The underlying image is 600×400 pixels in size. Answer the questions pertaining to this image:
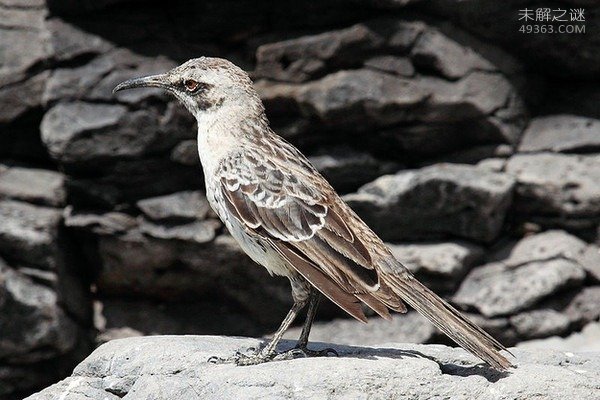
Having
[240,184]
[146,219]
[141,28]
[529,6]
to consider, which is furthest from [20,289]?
[529,6]

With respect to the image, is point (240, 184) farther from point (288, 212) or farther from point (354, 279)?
point (354, 279)

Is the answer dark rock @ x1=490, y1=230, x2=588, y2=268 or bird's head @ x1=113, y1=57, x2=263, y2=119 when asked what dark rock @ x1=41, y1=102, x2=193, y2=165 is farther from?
bird's head @ x1=113, y1=57, x2=263, y2=119

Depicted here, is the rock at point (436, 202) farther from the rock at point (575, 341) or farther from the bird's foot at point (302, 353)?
the bird's foot at point (302, 353)

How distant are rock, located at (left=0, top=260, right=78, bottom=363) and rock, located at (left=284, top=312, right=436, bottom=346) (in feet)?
9.13

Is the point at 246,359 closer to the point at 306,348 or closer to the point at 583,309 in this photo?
the point at 306,348

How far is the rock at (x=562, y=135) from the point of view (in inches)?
505

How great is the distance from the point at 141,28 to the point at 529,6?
15.5ft

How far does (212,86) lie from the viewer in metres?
8.02

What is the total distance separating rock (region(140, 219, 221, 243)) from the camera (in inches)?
511

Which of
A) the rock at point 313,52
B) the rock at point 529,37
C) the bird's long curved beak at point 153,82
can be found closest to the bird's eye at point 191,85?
the bird's long curved beak at point 153,82

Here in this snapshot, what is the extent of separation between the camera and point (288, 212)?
293 inches

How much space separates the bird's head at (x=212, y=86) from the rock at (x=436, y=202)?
4721 millimetres

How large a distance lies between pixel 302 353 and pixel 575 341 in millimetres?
5857

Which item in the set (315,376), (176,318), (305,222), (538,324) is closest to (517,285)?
(538,324)
